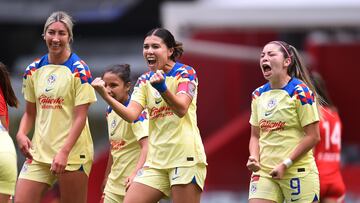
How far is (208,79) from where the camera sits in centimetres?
1781

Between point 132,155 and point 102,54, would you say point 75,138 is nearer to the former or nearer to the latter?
point 132,155

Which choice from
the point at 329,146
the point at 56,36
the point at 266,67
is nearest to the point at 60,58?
the point at 56,36

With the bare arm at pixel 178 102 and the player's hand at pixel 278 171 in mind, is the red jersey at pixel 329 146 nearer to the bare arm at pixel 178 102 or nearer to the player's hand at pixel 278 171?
the player's hand at pixel 278 171

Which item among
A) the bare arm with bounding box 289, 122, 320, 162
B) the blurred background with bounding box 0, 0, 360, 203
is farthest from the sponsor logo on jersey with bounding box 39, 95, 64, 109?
the blurred background with bounding box 0, 0, 360, 203

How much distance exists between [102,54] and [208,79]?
11.6m

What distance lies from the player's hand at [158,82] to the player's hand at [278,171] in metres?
1.22

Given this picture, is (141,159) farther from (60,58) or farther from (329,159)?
(329,159)

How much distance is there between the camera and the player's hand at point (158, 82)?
8.44m

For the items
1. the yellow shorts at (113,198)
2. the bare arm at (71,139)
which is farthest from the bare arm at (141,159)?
the bare arm at (71,139)

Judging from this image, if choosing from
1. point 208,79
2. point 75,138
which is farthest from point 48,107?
point 208,79

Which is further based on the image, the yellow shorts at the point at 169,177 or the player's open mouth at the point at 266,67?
the player's open mouth at the point at 266,67

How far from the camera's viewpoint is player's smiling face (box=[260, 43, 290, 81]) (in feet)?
30.2

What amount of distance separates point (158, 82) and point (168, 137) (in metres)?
0.78

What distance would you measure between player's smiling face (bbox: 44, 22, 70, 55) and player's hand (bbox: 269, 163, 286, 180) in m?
2.18
